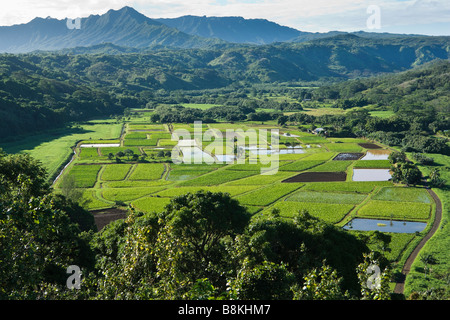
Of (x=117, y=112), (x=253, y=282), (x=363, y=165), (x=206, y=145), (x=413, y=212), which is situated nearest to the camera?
(x=253, y=282)

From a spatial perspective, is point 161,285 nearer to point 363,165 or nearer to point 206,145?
point 363,165

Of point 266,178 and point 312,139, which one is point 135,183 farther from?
point 312,139

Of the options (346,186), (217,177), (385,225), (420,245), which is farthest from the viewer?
(217,177)

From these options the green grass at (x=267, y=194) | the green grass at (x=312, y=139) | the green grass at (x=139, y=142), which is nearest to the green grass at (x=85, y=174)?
the green grass at (x=139, y=142)

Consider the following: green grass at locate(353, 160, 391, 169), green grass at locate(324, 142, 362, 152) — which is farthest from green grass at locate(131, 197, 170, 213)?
green grass at locate(324, 142, 362, 152)

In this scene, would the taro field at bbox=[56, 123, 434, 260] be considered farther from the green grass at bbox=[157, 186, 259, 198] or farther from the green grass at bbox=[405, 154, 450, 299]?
the green grass at bbox=[405, 154, 450, 299]

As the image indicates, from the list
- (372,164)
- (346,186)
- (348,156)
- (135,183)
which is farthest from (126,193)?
(348,156)

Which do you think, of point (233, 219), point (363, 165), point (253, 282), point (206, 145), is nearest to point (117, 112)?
point (206, 145)
